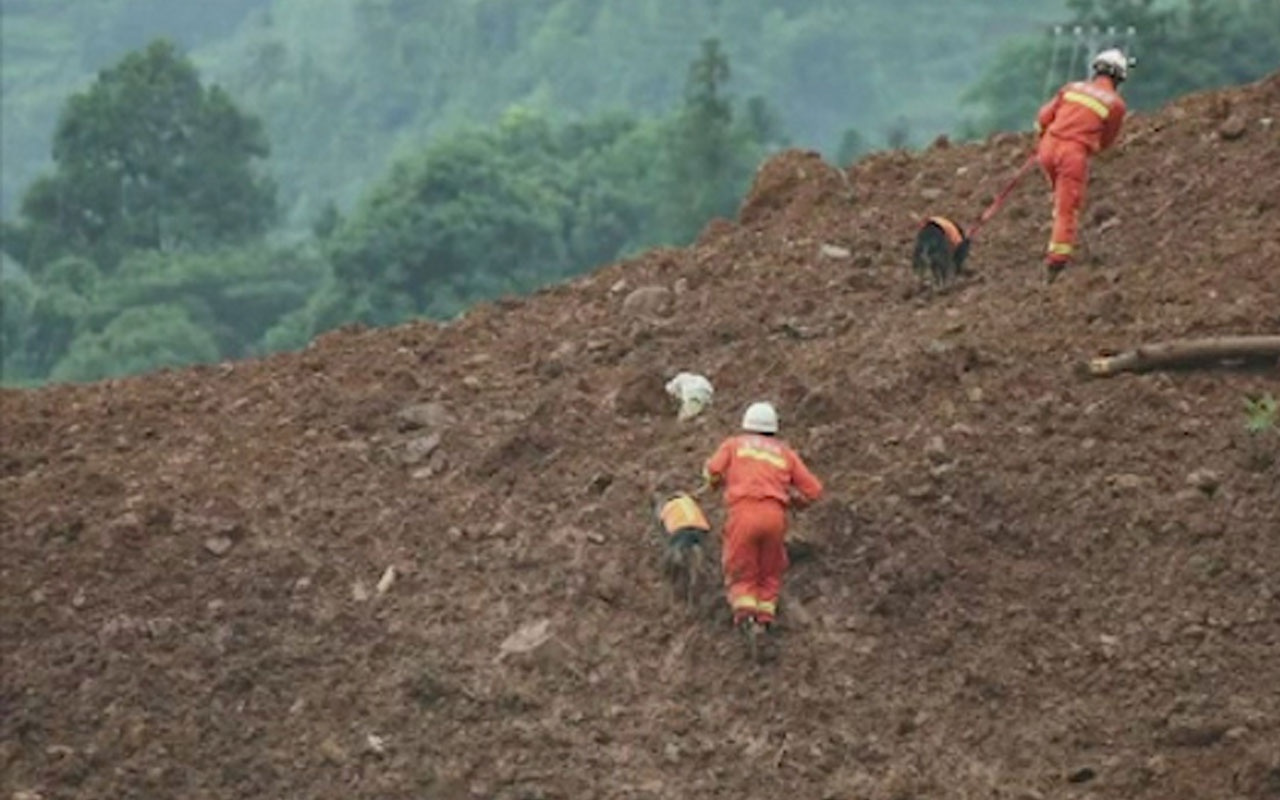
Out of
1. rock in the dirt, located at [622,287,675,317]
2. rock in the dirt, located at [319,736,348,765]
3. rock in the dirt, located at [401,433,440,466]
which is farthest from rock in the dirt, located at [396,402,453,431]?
rock in the dirt, located at [319,736,348,765]

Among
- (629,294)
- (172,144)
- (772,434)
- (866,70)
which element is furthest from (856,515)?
(866,70)

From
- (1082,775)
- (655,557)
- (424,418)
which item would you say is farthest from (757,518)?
(424,418)

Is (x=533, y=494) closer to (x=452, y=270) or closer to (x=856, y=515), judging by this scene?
(x=856, y=515)

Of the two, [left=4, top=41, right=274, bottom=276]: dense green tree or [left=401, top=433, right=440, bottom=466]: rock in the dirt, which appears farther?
[left=4, top=41, right=274, bottom=276]: dense green tree

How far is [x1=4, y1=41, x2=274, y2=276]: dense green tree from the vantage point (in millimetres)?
69750

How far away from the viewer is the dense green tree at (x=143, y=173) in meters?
69.8

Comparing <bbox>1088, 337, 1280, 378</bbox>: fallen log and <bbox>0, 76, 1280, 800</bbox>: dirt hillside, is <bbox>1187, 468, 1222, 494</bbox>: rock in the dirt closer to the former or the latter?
<bbox>0, 76, 1280, 800</bbox>: dirt hillside

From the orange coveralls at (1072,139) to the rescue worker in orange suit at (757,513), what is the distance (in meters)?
2.80

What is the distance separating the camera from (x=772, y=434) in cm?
1288

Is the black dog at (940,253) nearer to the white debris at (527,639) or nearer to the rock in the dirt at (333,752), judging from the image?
the white debris at (527,639)

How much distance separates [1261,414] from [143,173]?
6081 cm

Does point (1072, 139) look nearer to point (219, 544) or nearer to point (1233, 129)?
point (1233, 129)

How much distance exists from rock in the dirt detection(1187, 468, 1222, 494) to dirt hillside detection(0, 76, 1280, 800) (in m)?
0.01

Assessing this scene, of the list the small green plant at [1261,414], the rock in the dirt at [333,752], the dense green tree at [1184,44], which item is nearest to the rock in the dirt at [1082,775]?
the small green plant at [1261,414]
